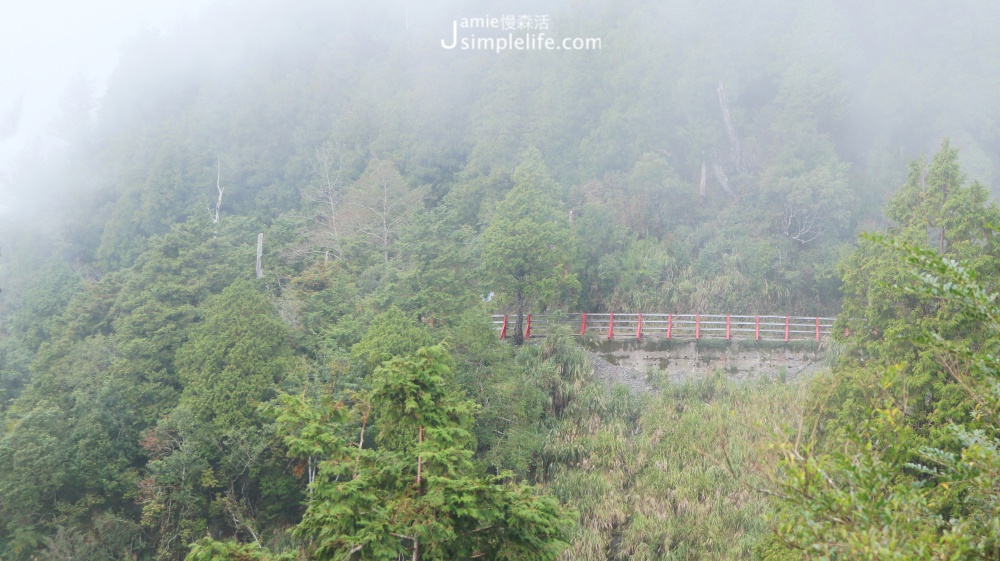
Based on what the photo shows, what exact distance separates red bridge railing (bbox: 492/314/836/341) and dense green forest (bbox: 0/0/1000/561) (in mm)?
632

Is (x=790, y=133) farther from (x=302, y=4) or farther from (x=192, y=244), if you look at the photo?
(x=302, y=4)

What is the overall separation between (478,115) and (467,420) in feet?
85.1

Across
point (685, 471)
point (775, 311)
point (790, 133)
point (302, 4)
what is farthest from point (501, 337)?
point (302, 4)

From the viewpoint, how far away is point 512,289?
1902 centimetres

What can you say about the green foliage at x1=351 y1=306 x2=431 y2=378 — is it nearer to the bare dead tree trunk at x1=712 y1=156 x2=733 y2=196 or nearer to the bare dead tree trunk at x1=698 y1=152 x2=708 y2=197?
the bare dead tree trunk at x1=698 y1=152 x2=708 y2=197

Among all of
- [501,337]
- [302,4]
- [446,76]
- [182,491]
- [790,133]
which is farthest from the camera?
[302,4]

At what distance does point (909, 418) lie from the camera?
33.6ft

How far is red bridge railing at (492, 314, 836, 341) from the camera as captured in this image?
19141 millimetres

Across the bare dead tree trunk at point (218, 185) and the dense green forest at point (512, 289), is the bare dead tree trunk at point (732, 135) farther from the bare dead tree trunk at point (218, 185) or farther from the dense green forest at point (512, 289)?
the bare dead tree trunk at point (218, 185)

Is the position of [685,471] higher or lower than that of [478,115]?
lower

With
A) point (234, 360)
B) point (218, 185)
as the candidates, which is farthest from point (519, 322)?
point (218, 185)

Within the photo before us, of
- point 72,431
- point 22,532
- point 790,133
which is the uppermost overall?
point 790,133

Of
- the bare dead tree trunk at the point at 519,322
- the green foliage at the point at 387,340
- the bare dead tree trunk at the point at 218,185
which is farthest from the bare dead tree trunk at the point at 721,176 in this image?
the bare dead tree trunk at the point at 218,185

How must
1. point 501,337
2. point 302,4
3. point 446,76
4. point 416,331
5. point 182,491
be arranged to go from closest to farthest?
1. point 182,491
2. point 416,331
3. point 501,337
4. point 446,76
5. point 302,4
